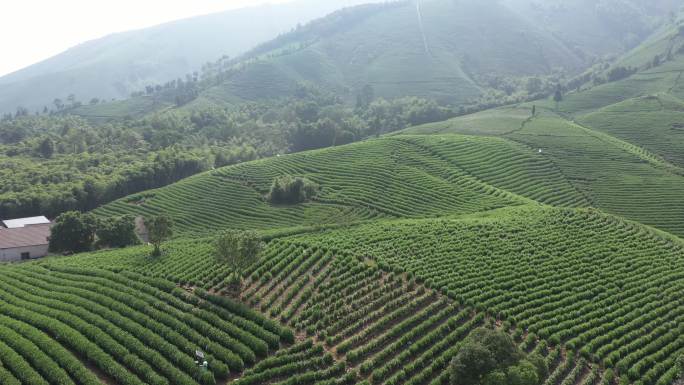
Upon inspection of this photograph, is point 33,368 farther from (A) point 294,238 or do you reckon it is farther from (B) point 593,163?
(B) point 593,163

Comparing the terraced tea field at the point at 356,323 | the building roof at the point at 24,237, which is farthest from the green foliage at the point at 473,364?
the building roof at the point at 24,237

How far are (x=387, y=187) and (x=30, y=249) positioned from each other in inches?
2026

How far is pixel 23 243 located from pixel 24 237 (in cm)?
227

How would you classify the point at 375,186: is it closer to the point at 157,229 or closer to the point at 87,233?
the point at 157,229

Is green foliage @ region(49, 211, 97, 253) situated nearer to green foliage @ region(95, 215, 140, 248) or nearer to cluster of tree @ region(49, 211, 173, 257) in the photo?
cluster of tree @ region(49, 211, 173, 257)

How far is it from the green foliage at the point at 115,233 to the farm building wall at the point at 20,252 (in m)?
7.46

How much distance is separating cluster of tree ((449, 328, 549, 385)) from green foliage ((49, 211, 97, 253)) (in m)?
52.5

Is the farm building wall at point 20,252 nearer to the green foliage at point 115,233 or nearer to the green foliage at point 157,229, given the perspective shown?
the green foliage at point 115,233

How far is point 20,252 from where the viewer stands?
6962 cm

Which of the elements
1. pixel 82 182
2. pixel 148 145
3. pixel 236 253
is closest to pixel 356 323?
pixel 236 253

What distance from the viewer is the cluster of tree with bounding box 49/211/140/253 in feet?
221

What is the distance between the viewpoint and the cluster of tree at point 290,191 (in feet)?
283

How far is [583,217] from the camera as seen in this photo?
6356 centimetres

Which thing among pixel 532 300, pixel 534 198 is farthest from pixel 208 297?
pixel 534 198
